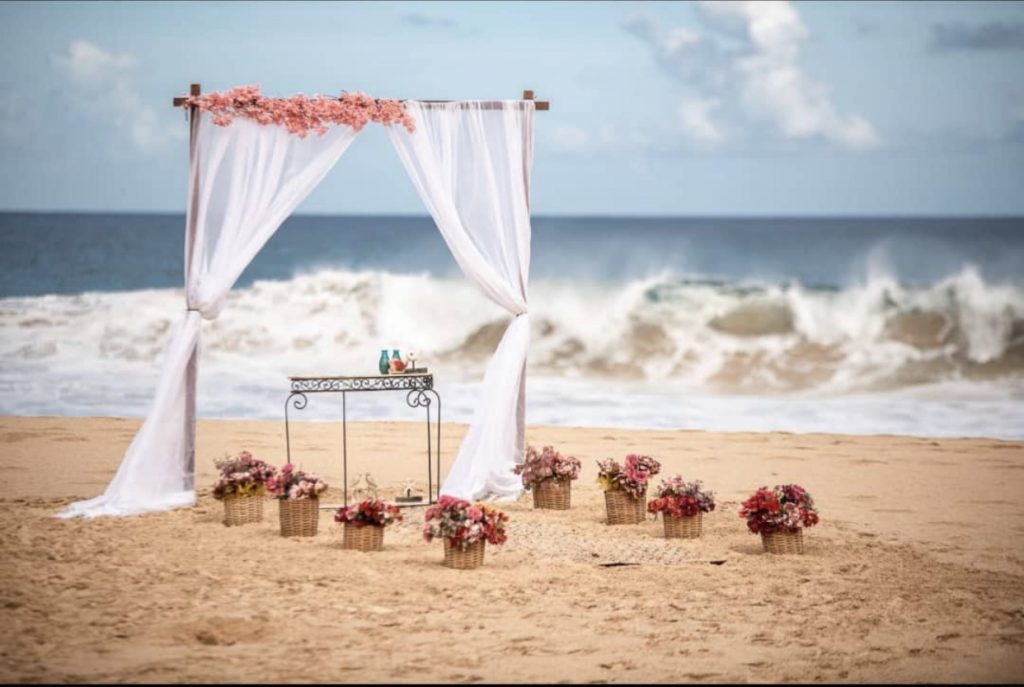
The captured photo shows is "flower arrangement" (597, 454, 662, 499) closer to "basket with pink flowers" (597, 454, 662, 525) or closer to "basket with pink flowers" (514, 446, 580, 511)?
"basket with pink flowers" (597, 454, 662, 525)

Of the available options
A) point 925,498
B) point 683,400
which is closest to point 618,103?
point 683,400

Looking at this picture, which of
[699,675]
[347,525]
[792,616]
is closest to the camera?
[699,675]

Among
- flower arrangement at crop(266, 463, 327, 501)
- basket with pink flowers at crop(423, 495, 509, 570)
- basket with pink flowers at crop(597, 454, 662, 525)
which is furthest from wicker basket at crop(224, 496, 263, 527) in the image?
basket with pink flowers at crop(597, 454, 662, 525)

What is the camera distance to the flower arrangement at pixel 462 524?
6.87 meters

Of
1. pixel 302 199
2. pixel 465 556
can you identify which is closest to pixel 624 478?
pixel 465 556

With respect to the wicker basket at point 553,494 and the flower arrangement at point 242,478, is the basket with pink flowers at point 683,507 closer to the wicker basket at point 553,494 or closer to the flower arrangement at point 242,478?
the wicker basket at point 553,494

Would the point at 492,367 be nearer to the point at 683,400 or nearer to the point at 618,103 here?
the point at 683,400

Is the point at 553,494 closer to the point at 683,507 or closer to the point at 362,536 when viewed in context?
the point at 683,507

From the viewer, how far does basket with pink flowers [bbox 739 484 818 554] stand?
736 centimetres

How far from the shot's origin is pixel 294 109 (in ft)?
27.2

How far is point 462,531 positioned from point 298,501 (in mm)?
1158

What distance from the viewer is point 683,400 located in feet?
52.2

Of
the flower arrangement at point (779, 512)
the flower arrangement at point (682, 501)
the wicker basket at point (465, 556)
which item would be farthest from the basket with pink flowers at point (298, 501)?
the flower arrangement at point (779, 512)

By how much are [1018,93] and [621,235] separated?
12.2 meters
